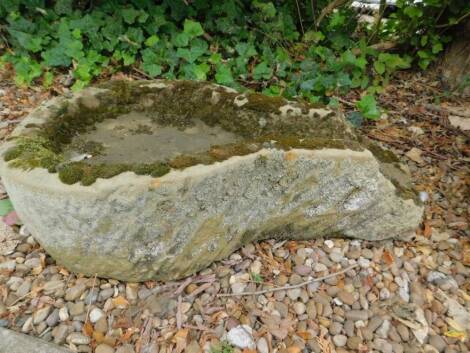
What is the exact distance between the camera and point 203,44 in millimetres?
3094

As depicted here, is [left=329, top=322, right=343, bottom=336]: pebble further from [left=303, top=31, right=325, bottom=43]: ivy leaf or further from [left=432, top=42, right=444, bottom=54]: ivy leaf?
[left=432, top=42, right=444, bottom=54]: ivy leaf

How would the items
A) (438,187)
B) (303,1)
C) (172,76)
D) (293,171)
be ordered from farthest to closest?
(303,1), (172,76), (438,187), (293,171)

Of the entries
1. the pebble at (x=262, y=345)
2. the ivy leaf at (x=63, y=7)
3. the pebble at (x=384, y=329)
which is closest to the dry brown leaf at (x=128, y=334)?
the pebble at (x=262, y=345)

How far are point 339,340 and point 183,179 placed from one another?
0.98m

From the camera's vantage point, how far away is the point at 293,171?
5.62ft

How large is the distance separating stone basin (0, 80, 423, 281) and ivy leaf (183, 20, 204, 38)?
2.91 ft

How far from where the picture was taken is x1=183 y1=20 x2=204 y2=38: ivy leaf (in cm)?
300

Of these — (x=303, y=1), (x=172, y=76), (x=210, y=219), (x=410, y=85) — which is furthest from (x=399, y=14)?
(x=210, y=219)

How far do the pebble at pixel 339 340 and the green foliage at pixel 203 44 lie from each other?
161 cm

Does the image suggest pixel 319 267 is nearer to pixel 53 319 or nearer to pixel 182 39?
pixel 53 319

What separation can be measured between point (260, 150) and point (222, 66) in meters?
1.58

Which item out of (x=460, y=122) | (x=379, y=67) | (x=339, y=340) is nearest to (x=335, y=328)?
(x=339, y=340)

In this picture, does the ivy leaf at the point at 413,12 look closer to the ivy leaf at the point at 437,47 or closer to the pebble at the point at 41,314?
the ivy leaf at the point at 437,47

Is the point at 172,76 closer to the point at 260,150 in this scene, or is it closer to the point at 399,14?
the point at 260,150
